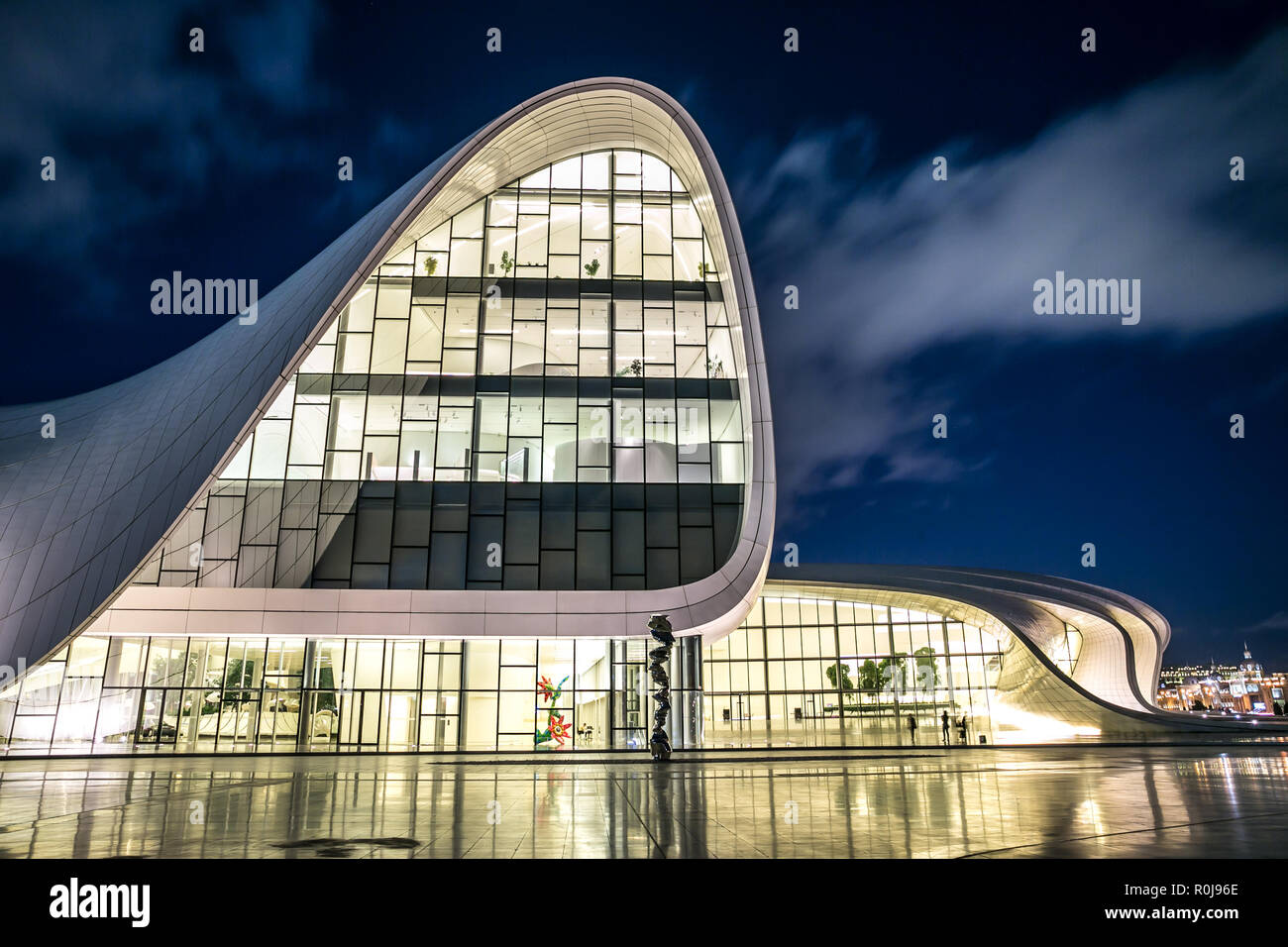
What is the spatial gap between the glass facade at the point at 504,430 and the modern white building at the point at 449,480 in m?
0.10

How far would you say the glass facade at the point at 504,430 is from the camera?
93.3ft

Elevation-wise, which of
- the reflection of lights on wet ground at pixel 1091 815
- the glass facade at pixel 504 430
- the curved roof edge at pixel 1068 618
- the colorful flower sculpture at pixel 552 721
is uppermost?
the glass facade at pixel 504 430

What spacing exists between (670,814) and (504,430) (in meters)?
23.3

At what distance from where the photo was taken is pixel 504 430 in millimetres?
30047

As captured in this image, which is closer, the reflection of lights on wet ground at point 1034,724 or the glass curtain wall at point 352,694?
the glass curtain wall at point 352,694

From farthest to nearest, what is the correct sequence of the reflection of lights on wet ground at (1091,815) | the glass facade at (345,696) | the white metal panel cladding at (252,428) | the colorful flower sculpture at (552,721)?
the colorful flower sculpture at (552,721), the glass facade at (345,696), the white metal panel cladding at (252,428), the reflection of lights on wet ground at (1091,815)

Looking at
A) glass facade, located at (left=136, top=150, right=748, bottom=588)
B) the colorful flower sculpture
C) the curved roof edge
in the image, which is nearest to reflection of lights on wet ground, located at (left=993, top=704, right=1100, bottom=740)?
the curved roof edge

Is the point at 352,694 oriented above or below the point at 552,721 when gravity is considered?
above

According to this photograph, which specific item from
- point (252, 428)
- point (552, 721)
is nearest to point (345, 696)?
point (552, 721)

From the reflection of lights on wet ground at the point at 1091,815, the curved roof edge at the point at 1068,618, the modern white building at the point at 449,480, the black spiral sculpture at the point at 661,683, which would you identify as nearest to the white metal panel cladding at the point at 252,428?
the modern white building at the point at 449,480

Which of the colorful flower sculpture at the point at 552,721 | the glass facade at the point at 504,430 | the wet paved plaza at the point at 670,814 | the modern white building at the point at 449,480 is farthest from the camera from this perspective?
the glass facade at the point at 504,430

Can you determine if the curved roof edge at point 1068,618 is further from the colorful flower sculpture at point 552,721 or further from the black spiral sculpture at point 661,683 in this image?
the black spiral sculpture at point 661,683

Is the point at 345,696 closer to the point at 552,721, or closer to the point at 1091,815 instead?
the point at 552,721

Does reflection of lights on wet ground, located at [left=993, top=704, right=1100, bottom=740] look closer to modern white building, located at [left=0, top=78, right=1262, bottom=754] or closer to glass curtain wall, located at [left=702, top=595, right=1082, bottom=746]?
glass curtain wall, located at [left=702, top=595, right=1082, bottom=746]
